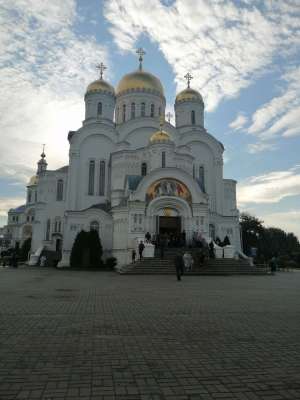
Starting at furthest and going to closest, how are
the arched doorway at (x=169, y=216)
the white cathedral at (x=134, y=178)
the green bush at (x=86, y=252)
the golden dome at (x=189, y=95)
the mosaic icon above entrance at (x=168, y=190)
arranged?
the golden dome at (x=189, y=95) < the green bush at (x=86, y=252) < the white cathedral at (x=134, y=178) < the mosaic icon above entrance at (x=168, y=190) < the arched doorway at (x=169, y=216)

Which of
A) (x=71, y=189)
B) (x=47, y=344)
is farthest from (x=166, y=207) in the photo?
(x=47, y=344)

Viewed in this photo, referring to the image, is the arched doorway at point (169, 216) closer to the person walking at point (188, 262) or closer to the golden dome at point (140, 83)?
the person walking at point (188, 262)

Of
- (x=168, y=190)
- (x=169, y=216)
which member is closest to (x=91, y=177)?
(x=168, y=190)

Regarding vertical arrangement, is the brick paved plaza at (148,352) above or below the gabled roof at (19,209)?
below

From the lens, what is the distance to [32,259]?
33.3 m

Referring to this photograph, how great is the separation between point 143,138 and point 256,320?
31.2 meters

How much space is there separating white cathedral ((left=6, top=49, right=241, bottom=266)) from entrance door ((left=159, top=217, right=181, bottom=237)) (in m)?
0.08

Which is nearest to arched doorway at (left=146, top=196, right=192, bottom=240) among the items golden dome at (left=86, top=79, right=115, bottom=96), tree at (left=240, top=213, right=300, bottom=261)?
golden dome at (left=86, top=79, right=115, bottom=96)

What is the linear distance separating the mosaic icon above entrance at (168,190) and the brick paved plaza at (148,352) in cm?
1971

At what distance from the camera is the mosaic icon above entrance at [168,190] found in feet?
92.0

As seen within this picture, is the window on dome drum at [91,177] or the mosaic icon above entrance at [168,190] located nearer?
the mosaic icon above entrance at [168,190]

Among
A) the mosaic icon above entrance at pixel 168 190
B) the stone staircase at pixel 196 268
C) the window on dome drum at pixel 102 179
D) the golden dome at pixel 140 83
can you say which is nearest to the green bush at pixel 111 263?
the mosaic icon above entrance at pixel 168 190

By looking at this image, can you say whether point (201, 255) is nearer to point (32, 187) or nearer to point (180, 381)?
point (180, 381)

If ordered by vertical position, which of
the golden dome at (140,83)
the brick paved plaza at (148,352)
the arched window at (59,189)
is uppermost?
the golden dome at (140,83)
